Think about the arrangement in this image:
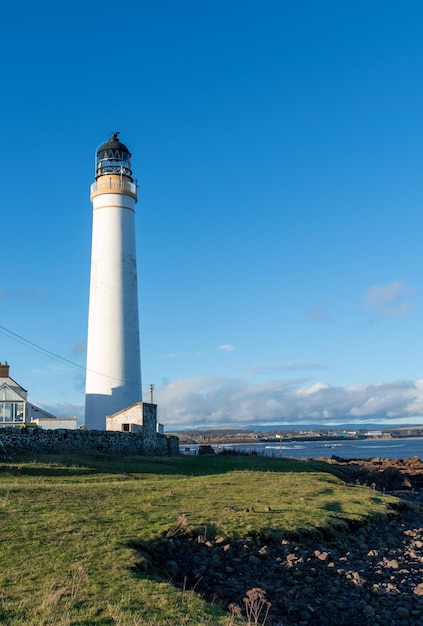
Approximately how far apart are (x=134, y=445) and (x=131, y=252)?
11781 mm

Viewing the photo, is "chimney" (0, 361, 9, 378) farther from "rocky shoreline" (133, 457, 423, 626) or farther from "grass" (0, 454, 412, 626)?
"rocky shoreline" (133, 457, 423, 626)

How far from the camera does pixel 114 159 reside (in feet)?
129

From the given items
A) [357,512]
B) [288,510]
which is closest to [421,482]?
[357,512]

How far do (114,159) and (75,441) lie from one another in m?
19.2

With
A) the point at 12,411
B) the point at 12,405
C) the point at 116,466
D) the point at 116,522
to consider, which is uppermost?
the point at 12,405

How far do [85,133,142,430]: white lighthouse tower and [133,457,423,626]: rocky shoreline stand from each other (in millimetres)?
22614

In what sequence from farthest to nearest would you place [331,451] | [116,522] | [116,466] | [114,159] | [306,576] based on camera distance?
[331,451], [114,159], [116,466], [116,522], [306,576]

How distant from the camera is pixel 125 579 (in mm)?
8969

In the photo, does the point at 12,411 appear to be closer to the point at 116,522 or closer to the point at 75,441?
the point at 75,441

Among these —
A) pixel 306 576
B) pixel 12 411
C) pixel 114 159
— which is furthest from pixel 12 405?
pixel 306 576

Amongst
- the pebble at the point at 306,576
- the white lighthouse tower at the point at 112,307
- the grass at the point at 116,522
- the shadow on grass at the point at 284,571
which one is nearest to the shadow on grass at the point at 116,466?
the grass at the point at 116,522

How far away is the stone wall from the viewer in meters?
26.2

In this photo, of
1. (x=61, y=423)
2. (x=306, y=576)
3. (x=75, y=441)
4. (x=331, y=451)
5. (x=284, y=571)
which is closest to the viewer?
(x=306, y=576)

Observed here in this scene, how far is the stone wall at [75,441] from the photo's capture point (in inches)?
1033
